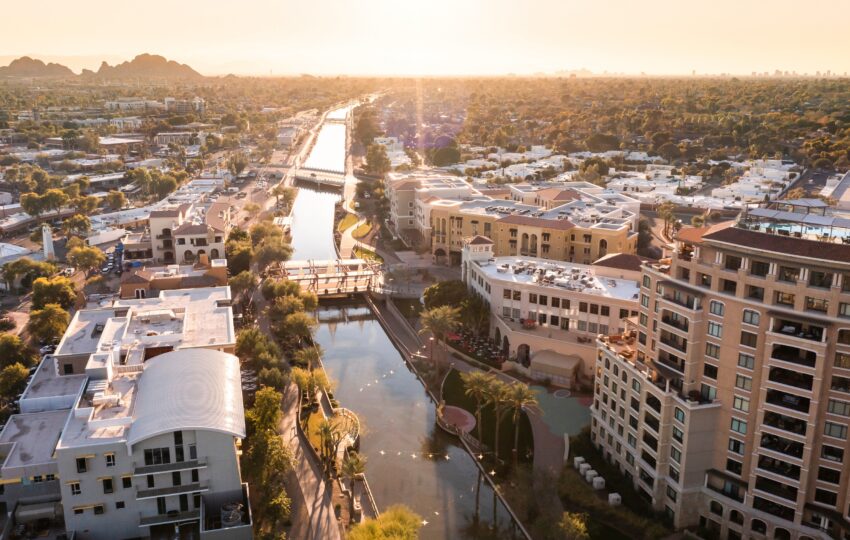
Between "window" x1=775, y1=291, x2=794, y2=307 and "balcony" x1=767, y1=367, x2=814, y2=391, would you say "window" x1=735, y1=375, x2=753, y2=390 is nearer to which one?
"balcony" x1=767, y1=367, x2=814, y2=391

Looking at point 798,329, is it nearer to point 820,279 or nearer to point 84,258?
point 820,279

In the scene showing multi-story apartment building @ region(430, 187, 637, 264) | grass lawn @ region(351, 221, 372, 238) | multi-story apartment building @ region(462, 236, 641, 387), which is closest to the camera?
multi-story apartment building @ region(462, 236, 641, 387)

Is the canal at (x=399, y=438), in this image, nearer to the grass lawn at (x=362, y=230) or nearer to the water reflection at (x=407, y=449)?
the water reflection at (x=407, y=449)

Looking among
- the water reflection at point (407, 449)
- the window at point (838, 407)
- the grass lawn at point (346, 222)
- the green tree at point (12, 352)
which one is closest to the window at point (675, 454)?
the window at point (838, 407)

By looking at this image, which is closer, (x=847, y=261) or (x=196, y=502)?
(x=847, y=261)

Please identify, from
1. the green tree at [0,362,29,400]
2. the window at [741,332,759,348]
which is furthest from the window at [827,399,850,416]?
the green tree at [0,362,29,400]

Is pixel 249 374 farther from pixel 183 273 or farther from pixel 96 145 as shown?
pixel 96 145

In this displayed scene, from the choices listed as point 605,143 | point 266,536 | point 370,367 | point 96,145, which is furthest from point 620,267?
point 96,145

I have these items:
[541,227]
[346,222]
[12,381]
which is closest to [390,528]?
[12,381]
